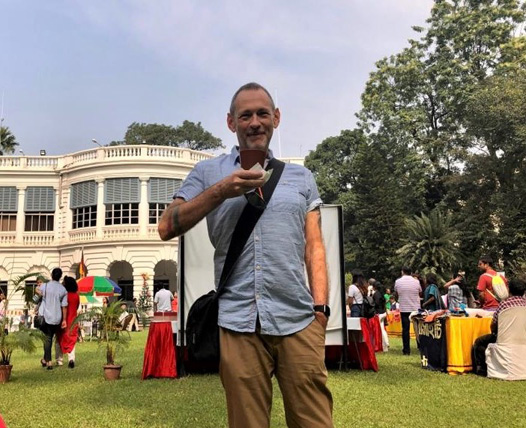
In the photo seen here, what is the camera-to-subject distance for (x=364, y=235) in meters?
31.0

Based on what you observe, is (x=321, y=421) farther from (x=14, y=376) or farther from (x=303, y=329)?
(x=14, y=376)

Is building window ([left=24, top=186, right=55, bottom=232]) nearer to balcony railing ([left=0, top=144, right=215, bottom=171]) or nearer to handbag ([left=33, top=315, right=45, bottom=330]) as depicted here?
balcony railing ([left=0, top=144, right=215, bottom=171])

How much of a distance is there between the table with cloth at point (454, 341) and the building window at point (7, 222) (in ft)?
101

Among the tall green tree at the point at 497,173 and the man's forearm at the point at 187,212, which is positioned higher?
the tall green tree at the point at 497,173

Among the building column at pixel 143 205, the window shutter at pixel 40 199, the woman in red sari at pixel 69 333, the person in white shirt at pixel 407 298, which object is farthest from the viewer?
the window shutter at pixel 40 199

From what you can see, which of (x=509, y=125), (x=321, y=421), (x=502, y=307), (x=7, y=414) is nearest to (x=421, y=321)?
(x=502, y=307)

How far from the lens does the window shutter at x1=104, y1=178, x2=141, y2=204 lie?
100ft

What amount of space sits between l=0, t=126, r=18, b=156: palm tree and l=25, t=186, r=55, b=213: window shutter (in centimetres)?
795

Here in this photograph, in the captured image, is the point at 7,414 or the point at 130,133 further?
the point at 130,133

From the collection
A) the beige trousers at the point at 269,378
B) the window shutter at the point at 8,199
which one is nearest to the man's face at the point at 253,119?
the beige trousers at the point at 269,378

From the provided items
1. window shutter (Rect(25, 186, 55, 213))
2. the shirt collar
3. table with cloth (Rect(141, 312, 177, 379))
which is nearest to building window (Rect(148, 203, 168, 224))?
window shutter (Rect(25, 186, 55, 213))

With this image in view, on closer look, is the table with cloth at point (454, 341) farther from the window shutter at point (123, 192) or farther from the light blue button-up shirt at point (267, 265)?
the window shutter at point (123, 192)

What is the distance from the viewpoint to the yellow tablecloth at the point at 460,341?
7.83 meters

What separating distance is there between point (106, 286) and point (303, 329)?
19737 millimetres
